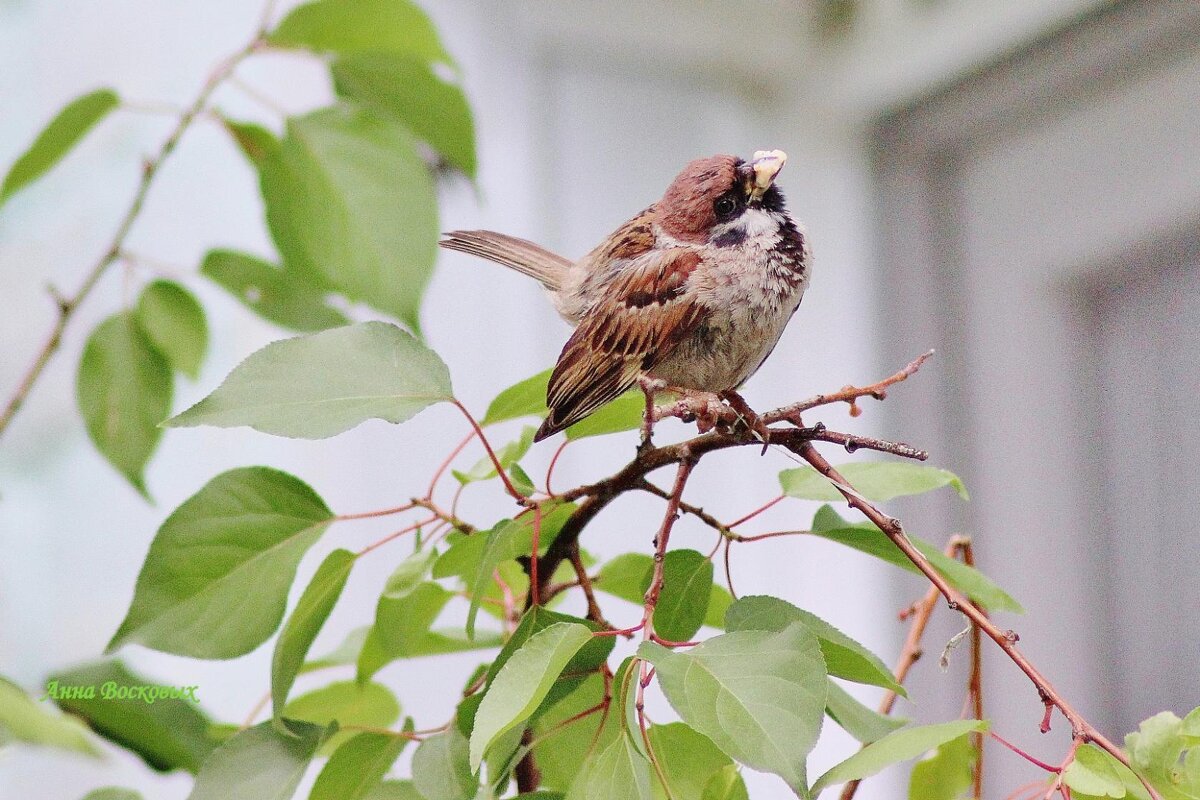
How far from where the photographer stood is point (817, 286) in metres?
1.54

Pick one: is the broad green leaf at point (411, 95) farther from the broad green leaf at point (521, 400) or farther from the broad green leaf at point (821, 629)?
the broad green leaf at point (821, 629)

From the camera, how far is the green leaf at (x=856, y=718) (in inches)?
15.6

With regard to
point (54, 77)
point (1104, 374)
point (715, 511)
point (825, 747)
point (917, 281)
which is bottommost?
point (825, 747)

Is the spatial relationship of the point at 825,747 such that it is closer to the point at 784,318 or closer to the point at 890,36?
the point at 890,36

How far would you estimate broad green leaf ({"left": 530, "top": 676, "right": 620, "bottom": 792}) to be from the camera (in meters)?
0.43

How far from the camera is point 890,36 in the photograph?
1.44 metres

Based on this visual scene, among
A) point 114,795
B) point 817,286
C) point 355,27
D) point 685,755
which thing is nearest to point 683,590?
point 685,755

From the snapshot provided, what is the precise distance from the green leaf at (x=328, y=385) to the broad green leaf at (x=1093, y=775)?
24 centimetres

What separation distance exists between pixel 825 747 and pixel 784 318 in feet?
3.70

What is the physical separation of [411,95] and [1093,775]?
0.51 metres

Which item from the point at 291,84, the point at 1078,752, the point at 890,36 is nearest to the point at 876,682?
the point at 1078,752

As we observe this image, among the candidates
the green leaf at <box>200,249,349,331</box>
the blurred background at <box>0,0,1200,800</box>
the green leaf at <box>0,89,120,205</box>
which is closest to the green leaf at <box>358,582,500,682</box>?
the green leaf at <box>200,249,349,331</box>

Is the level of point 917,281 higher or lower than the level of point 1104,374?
higher

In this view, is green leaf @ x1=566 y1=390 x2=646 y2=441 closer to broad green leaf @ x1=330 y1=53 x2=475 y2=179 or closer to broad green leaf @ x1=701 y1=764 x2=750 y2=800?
broad green leaf @ x1=701 y1=764 x2=750 y2=800
